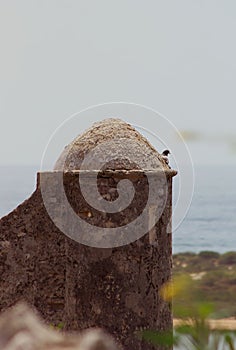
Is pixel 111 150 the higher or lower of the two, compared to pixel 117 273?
higher

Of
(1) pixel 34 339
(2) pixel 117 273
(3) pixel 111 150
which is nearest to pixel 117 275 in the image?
(2) pixel 117 273

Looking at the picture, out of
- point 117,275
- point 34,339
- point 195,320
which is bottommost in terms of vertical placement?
point 34,339

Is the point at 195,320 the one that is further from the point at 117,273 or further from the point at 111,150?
the point at 111,150

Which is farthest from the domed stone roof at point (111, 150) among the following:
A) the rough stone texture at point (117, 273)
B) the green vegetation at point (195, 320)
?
the green vegetation at point (195, 320)

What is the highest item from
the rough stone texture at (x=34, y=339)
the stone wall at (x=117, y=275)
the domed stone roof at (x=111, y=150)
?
the domed stone roof at (x=111, y=150)

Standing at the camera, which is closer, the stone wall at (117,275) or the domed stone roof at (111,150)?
the stone wall at (117,275)

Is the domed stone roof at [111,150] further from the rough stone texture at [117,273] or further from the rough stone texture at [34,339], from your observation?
the rough stone texture at [34,339]

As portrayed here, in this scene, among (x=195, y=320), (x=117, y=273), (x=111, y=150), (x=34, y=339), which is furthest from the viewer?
(x=111, y=150)

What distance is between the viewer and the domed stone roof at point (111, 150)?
6.52 m

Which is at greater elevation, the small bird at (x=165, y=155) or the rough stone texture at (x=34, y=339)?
the small bird at (x=165, y=155)

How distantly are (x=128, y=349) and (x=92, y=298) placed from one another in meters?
0.43

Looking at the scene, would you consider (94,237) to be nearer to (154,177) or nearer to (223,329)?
(154,177)

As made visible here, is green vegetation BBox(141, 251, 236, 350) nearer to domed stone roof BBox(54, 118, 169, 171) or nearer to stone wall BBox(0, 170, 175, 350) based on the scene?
stone wall BBox(0, 170, 175, 350)

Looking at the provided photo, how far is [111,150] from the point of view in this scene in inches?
260
